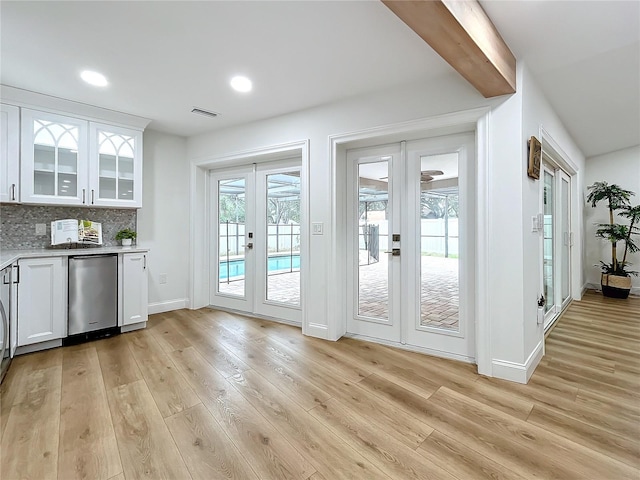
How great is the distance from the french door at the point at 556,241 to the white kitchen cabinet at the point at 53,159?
509 cm

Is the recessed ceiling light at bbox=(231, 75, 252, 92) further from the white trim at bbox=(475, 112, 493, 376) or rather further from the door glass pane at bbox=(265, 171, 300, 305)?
the white trim at bbox=(475, 112, 493, 376)

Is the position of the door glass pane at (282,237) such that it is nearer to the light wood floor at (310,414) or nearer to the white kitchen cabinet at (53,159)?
the light wood floor at (310,414)

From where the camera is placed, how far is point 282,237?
158 inches

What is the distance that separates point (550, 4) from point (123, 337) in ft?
14.5

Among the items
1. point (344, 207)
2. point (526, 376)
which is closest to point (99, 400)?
point (344, 207)

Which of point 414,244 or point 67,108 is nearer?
point 414,244

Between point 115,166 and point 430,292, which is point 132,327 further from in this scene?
point 430,292

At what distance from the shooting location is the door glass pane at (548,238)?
3569 mm

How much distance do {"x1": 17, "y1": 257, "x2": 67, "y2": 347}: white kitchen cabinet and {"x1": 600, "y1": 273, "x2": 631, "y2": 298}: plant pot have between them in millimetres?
7694

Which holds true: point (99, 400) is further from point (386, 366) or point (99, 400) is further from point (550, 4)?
point (550, 4)

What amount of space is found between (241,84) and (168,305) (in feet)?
10.2

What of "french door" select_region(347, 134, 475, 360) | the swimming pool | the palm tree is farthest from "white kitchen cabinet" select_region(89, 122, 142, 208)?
the palm tree

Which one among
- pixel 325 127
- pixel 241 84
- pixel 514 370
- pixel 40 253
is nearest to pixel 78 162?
pixel 40 253

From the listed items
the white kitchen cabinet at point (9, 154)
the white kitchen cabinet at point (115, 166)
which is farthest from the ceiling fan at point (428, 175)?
the white kitchen cabinet at point (9, 154)
